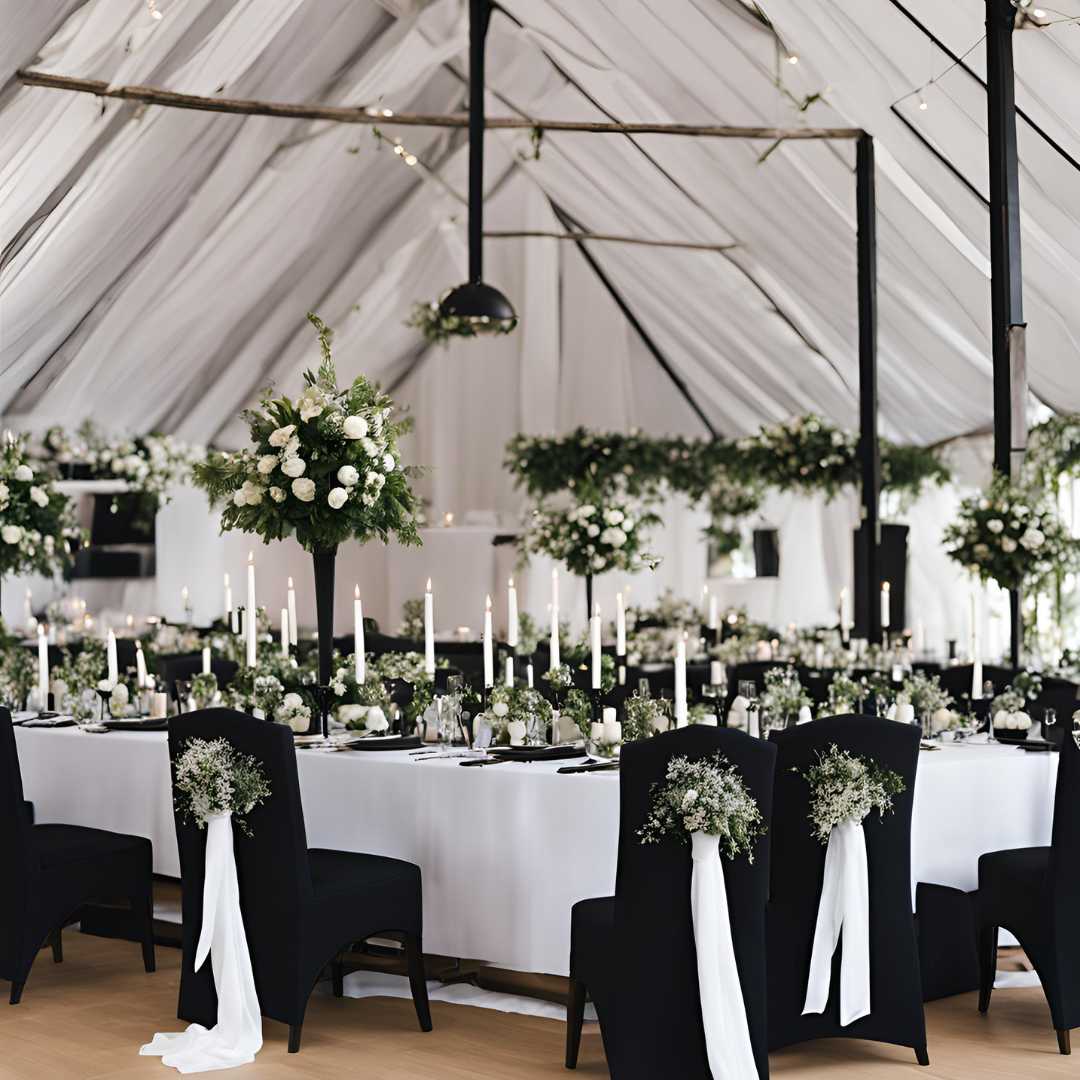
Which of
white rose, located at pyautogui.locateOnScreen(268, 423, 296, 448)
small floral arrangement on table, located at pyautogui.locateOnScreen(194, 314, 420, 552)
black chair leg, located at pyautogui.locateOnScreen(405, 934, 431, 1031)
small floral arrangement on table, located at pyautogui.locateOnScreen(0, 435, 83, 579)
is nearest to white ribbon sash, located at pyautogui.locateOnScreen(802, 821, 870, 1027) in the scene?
black chair leg, located at pyautogui.locateOnScreen(405, 934, 431, 1031)

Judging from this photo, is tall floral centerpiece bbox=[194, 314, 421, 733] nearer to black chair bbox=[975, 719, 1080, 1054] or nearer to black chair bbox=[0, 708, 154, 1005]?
black chair bbox=[0, 708, 154, 1005]

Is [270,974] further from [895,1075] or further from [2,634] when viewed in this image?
[2,634]

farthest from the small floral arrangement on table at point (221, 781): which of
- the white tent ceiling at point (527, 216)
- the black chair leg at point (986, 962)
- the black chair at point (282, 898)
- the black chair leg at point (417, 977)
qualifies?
the white tent ceiling at point (527, 216)

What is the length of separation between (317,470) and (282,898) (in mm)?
1586

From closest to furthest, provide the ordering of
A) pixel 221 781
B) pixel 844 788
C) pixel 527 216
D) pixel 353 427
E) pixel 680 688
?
pixel 844 788 → pixel 221 781 → pixel 680 688 → pixel 353 427 → pixel 527 216

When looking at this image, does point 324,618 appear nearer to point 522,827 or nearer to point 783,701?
point 522,827

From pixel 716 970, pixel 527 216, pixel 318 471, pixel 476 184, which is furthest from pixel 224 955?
pixel 527 216

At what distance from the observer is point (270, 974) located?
5.10m

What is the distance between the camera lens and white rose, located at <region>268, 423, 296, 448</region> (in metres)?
5.80

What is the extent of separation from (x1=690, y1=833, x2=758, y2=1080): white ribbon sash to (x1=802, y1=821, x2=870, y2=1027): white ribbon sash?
0.44 meters

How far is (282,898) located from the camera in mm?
5031

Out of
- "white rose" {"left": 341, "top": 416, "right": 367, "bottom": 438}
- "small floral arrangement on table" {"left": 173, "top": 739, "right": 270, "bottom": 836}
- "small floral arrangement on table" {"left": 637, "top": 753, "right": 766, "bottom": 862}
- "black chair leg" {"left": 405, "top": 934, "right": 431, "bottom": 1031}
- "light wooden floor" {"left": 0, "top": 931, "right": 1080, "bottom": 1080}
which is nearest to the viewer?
"small floral arrangement on table" {"left": 637, "top": 753, "right": 766, "bottom": 862}

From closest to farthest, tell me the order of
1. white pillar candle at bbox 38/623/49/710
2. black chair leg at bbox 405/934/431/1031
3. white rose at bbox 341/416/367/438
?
1. black chair leg at bbox 405/934/431/1031
2. white rose at bbox 341/416/367/438
3. white pillar candle at bbox 38/623/49/710

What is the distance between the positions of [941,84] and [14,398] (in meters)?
6.40
